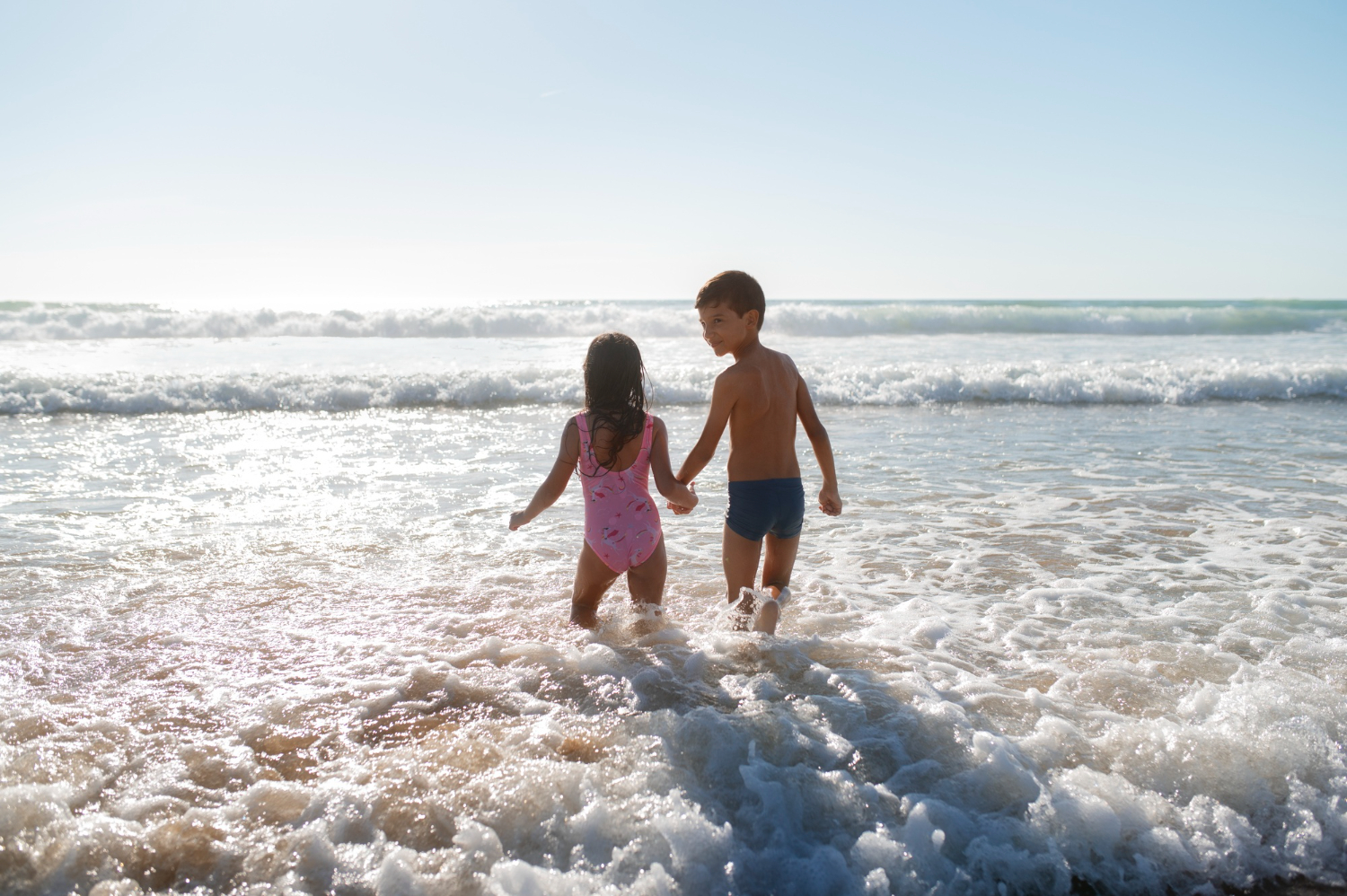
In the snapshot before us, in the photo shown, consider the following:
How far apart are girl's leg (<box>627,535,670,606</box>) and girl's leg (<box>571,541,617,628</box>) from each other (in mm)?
98

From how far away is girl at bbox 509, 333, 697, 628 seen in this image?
3398 millimetres

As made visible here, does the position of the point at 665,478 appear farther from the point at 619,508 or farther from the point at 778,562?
the point at 778,562

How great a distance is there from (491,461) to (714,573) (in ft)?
13.0

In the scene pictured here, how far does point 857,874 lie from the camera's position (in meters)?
2.26

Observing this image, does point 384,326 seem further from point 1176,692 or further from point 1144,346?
point 1176,692

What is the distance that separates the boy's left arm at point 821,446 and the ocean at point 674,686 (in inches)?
25.0

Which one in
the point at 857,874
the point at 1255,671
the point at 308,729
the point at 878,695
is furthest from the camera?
the point at 1255,671

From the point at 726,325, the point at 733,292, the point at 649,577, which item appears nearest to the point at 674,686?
the point at 649,577

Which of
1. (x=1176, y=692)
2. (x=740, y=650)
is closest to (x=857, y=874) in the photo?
(x=740, y=650)

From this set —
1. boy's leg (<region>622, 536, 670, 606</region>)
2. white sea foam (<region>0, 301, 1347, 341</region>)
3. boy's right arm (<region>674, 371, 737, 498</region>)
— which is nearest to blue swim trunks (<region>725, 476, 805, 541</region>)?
boy's right arm (<region>674, 371, 737, 498</region>)

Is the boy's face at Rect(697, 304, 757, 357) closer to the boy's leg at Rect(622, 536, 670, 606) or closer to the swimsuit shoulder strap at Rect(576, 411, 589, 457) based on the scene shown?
the swimsuit shoulder strap at Rect(576, 411, 589, 457)

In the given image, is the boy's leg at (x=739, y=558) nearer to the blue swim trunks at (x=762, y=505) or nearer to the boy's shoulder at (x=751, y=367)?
the blue swim trunks at (x=762, y=505)

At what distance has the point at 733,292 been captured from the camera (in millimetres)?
3451

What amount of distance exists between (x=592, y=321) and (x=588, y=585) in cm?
2287
